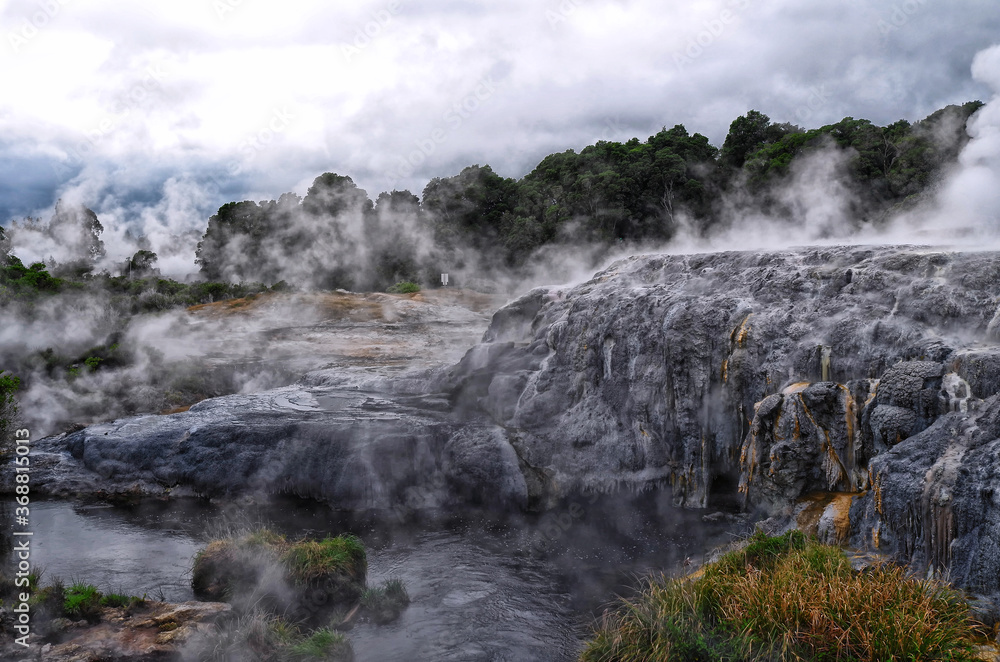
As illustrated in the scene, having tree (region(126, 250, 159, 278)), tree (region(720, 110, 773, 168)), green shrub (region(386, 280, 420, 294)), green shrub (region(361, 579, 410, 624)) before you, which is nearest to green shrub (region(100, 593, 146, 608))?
green shrub (region(361, 579, 410, 624))

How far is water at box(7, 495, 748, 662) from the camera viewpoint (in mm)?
7625

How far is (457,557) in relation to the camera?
991 cm

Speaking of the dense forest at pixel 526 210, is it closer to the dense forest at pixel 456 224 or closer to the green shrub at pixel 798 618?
the dense forest at pixel 456 224

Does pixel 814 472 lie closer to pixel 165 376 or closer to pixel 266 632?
pixel 266 632

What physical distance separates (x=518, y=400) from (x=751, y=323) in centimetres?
503

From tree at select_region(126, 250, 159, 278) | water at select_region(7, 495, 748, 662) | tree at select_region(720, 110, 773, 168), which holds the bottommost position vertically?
water at select_region(7, 495, 748, 662)

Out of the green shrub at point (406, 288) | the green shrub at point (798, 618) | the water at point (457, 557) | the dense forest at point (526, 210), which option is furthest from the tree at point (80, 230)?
the green shrub at point (798, 618)

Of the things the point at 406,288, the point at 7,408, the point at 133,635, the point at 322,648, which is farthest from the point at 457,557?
the point at 406,288

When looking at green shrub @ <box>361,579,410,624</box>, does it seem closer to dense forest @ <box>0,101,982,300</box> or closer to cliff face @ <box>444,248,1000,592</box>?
cliff face @ <box>444,248,1000,592</box>

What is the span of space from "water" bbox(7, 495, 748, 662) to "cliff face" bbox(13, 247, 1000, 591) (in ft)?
2.57

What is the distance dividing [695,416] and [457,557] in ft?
15.8

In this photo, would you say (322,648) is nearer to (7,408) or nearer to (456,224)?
(7,408)

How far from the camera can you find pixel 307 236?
37844 mm

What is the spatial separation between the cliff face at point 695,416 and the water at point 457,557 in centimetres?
78
